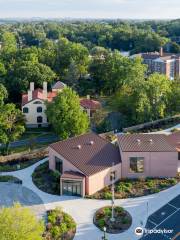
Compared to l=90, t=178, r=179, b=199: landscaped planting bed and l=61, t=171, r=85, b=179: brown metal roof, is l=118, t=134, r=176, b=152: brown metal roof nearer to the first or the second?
l=90, t=178, r=179, b=199: landscaped planting bed

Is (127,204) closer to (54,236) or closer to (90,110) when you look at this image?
(54,236)

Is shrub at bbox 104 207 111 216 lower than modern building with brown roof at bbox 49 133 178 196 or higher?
lower

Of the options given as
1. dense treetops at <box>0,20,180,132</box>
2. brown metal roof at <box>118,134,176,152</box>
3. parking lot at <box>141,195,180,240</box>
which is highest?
dense treetops at <box>0,20,180,132</box>

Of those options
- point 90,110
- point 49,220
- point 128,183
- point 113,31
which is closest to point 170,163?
point 128,183

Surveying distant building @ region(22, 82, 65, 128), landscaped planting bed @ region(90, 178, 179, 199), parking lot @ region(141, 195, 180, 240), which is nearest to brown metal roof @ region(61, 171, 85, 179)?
landscaped planting bed @ region(90, 178, 179, 199)

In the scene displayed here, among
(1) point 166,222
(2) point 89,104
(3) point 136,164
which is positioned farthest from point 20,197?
(2) point 89,104

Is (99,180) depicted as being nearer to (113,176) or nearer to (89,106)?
(113,176)

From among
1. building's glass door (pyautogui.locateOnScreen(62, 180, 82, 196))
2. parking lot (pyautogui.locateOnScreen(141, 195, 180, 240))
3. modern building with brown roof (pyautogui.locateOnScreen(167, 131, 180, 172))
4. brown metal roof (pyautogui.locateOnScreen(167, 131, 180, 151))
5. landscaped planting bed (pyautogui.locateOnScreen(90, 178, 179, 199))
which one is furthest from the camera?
brown metal roof (pyautogui.locateOnScreen(167, 131, 180, 151))
